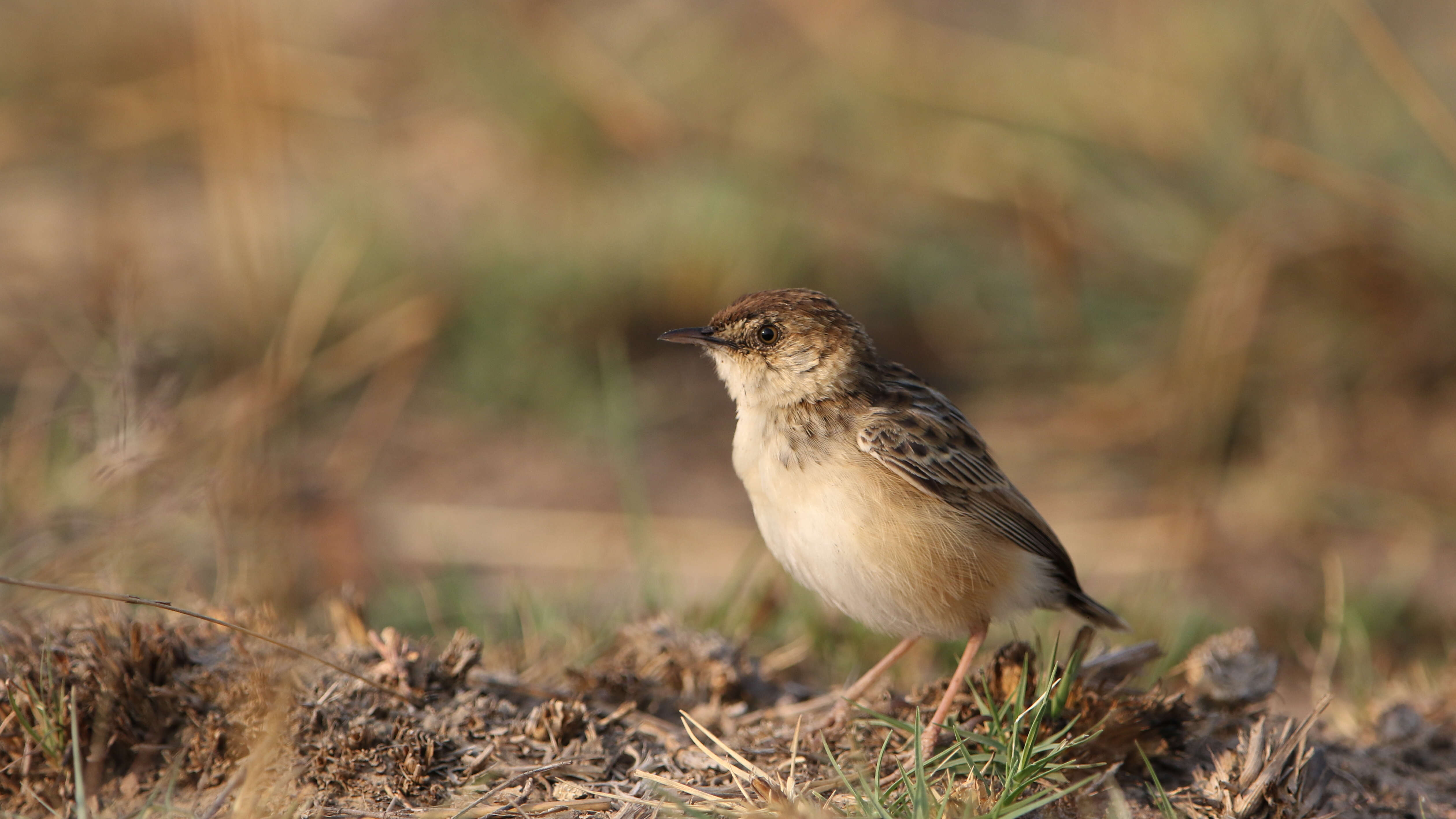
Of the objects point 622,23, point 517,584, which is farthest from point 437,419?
point 622,23

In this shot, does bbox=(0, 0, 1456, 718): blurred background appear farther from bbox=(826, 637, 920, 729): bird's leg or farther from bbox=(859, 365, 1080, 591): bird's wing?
bbox=(859, 365, 1080, 591): bird's wing

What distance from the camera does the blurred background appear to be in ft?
20.5

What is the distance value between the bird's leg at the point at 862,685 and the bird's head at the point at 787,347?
3.51 feet

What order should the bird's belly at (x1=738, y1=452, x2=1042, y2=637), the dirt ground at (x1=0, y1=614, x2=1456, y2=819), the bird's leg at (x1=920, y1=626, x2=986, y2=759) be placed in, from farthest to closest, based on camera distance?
1. the bird's belly at (x1=738, y1=452, x2=1042, y2=637)
2. the bird's leg at (x1=920, y1=626, x2=986, y2=759)
3. the dirt ground at (x1=0, y1=614, x2=1456, y2=819)

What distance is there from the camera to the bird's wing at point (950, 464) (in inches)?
167

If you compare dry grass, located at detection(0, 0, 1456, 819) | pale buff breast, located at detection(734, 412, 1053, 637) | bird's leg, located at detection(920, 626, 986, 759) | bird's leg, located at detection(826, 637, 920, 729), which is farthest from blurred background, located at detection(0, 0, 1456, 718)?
bird's leg, located at detection(920, 626, 986, 759)

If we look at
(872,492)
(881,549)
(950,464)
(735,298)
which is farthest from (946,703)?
(735,298)

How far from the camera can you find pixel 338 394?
9141mm

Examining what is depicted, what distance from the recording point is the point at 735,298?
30.4 feet

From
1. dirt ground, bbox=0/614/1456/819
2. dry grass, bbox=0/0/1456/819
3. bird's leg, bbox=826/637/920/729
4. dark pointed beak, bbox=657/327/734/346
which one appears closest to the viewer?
dirt ground, bbox=0/614/1456/819

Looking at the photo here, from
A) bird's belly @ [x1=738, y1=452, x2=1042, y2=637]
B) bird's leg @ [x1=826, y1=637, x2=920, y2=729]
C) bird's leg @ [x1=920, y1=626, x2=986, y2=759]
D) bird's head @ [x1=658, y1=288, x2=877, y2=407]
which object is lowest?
bird's leg @ [x1=826, y1=637, x2=920, y2=729]

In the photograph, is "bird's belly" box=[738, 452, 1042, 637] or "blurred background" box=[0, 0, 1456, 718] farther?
"blurred background" box=[0, 0, 1456, 718]

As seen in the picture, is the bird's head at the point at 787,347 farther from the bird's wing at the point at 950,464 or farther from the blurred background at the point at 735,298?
the blurred background at the point at 735,298

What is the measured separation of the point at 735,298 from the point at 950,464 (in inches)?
200
